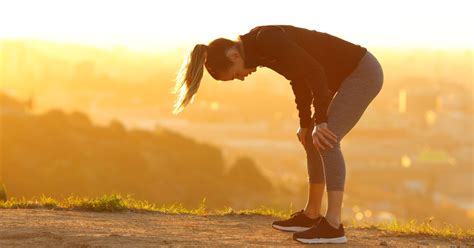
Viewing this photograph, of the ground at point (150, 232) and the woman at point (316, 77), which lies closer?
the woman at point (316, 77)

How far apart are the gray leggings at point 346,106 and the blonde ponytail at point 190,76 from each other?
3.38 feet

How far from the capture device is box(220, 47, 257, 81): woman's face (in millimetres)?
5773

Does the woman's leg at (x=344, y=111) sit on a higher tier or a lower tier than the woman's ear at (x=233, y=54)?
lower

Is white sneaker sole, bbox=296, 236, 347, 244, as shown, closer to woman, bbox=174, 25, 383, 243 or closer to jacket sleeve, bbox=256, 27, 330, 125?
woman, bbox=174, 25, 383, 243

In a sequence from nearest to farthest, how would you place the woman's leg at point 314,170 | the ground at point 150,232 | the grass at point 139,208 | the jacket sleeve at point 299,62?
the jacket sleeve at point 299,62 → the ground at point 150,232 → the woman's leg at point 314,170 → the grass at point 139,208

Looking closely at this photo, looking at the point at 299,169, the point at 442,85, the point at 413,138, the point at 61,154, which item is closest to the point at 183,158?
the point at 61,154

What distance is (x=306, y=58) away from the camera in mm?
5727

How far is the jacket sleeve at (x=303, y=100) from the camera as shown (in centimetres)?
614

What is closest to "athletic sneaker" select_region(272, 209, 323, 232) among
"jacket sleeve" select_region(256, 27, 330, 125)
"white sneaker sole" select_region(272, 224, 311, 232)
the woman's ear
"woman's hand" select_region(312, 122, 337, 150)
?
"white sneaker sole" select_region(272, 224, 311, 232)

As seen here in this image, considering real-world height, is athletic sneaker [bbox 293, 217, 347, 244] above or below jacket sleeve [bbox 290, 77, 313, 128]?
below

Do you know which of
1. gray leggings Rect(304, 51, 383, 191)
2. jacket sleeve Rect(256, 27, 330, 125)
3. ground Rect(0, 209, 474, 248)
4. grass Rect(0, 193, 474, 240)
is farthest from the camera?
grass Rect(0, 193, 474, 240)

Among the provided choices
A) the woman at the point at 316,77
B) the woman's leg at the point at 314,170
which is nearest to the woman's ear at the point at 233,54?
the woman at the point at 316,77

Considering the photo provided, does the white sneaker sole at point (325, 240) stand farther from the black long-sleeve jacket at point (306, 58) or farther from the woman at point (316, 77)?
the black long-sleeve jacket at point (306, 58)

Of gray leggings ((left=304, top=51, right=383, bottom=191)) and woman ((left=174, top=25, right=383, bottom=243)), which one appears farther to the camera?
gray leggings ((left=304, top=51, right=383, bottom=191))
